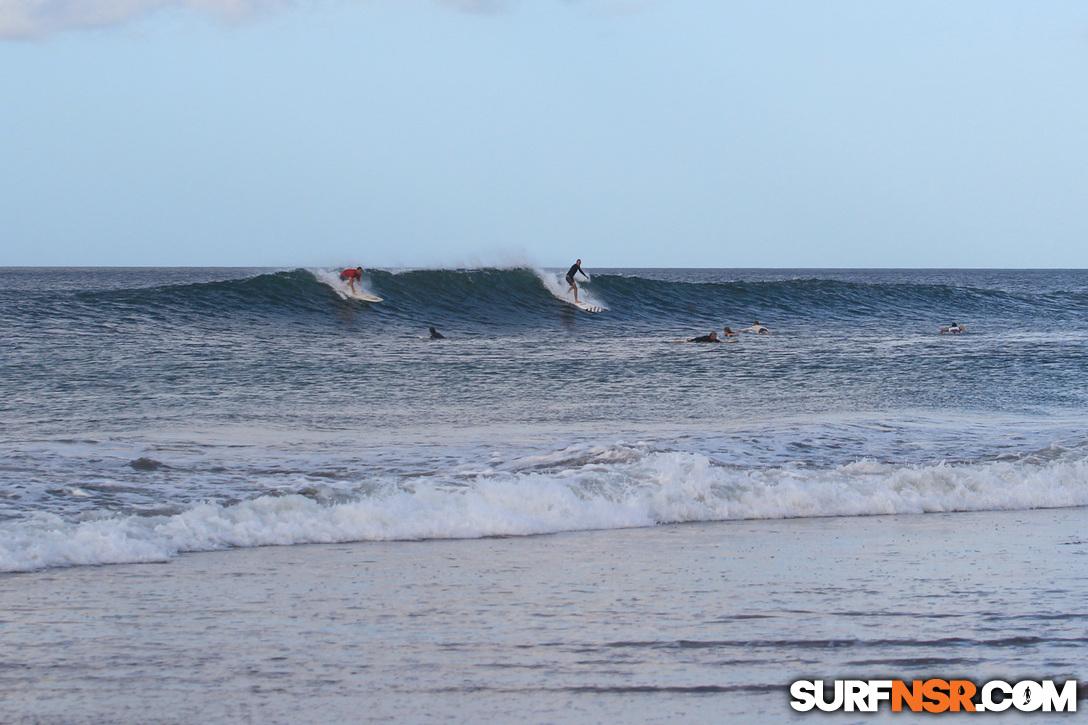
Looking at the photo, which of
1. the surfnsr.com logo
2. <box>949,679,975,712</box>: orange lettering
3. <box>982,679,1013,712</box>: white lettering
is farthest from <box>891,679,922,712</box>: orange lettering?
<box>982,679,1013,712</box>: white lettering

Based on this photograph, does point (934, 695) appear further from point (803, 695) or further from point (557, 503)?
point (557, 503)

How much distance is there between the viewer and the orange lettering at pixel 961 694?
10.2 ft

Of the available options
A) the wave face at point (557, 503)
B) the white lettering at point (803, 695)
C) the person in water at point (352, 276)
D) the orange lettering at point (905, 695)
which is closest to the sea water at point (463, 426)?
the wave face at point (557, 503)

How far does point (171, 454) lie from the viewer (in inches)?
310

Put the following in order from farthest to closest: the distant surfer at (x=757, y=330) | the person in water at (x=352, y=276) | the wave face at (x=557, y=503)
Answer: the person in water at (x=352, y=276) < the distant surfer at (x=757, y=330) < the wave face at (x=557, y=503)

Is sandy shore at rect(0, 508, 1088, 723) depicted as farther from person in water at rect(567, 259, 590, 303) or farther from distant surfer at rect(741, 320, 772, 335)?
person in water at rect(567, 259, 590, 303)

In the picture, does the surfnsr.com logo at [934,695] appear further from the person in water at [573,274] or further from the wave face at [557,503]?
the person in water at [573,274]

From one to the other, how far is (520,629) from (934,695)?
1579 mm

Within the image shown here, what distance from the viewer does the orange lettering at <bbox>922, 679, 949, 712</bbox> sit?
3.12m

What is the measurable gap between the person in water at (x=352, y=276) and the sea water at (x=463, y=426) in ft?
7.34

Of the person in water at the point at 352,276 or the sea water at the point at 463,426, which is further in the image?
the person in water at the point at 352,276

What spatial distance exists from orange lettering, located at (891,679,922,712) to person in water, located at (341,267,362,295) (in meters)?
22.3

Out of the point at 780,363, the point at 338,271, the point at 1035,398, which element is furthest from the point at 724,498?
the point at 338,271

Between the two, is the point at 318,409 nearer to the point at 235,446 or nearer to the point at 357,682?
the point at 235,446
